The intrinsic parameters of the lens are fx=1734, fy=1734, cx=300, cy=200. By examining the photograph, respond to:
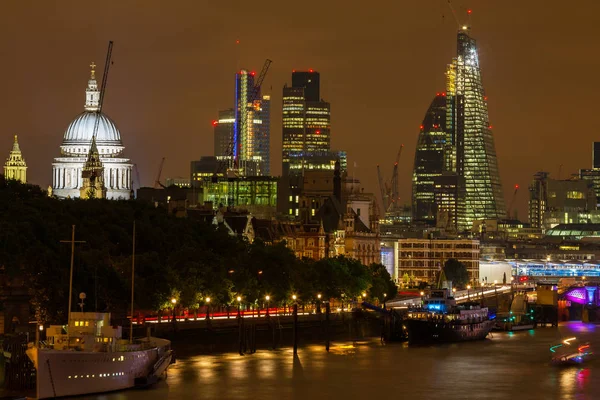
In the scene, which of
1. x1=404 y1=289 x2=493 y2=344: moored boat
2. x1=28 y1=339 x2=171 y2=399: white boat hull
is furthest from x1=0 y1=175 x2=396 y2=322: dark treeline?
x1=28 y1=339 x2=171 y2=399: white boat hull

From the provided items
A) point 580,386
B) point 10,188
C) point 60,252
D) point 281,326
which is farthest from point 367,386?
point 10,188

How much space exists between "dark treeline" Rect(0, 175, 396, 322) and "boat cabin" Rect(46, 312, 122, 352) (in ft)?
53.2

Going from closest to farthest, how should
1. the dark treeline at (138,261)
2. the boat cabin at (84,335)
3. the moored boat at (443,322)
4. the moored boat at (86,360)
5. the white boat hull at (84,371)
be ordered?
1. the white boat hull at (84,371)
2. the moored boat at (86,360)
3. the boat cabin at (84,335)
4. the dark treeline at (138,261)
5. the moored boat at (443,322)

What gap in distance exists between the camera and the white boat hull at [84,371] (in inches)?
3932

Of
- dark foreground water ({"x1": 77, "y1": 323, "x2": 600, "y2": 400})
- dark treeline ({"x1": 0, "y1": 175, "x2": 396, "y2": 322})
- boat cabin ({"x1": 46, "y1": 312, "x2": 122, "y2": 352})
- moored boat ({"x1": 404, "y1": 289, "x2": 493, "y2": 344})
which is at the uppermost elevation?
dark treeline ({"x1": 0, "y1": 175, "x2": 396, "y2": 322})

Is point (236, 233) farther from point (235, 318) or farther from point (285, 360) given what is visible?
point (285, 360)

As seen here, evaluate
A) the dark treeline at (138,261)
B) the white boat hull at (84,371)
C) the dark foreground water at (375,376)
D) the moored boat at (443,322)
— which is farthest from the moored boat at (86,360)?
the moored boat at (443,322)

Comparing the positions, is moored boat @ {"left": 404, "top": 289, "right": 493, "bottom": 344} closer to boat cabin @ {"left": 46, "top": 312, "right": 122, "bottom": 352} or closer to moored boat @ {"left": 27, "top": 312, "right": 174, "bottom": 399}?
moored boat @ {"left": 27, "top": 312, "right": 174, "bottom": 399}

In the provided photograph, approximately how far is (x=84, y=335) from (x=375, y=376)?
27368mm

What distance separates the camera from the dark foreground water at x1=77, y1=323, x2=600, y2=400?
113m

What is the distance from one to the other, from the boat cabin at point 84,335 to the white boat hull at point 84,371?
2.29 feet

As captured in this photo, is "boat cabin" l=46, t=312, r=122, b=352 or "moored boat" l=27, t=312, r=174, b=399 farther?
"boat cabin" l=46, t=312, r=122, b=352

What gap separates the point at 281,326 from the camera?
153 metres

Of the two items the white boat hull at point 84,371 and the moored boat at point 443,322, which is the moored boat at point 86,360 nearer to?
the white boat hull at point 84,371
